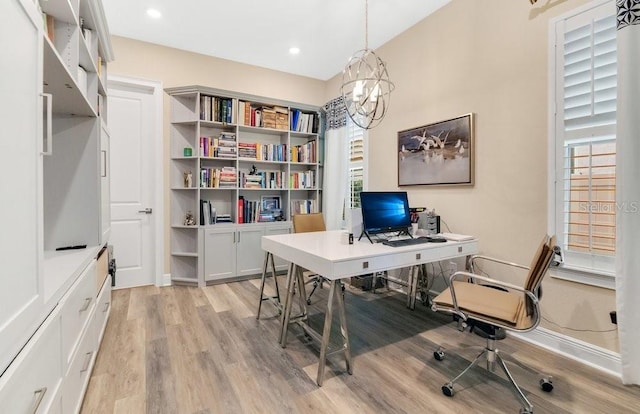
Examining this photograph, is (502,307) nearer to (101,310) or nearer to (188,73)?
(101,310)

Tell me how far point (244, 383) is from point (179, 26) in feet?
11.8

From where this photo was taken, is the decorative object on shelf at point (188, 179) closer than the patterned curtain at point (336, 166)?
Yes

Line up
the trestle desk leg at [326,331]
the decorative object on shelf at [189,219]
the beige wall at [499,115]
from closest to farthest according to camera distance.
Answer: the trestle desk leg at [326,331], the beige wall at [499,115], the decorative object on shelf at [189,219]

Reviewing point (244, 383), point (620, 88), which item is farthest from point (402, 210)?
point (244, 383)

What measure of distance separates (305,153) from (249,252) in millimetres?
1691

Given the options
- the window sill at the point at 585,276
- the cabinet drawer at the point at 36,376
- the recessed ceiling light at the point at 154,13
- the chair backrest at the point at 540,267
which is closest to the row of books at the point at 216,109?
the recessed ceiling light at the point at 154,13

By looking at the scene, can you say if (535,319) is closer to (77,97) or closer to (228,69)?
(77,97)

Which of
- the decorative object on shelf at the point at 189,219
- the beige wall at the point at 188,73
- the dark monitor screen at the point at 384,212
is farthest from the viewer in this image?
the decorative object on shelf at the point at 189,219

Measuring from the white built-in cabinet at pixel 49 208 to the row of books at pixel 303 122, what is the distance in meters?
2.48

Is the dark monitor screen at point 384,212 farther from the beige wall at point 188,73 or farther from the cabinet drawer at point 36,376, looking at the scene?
the beige wall at point 188,73

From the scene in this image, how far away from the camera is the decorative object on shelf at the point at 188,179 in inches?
152

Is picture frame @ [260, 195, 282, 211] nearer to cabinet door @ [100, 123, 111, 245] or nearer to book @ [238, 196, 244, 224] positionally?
book @ [238, 196, 244, 224]

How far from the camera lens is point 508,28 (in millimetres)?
2506

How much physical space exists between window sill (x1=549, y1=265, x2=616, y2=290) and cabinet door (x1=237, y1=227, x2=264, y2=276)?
3184 millimetres
